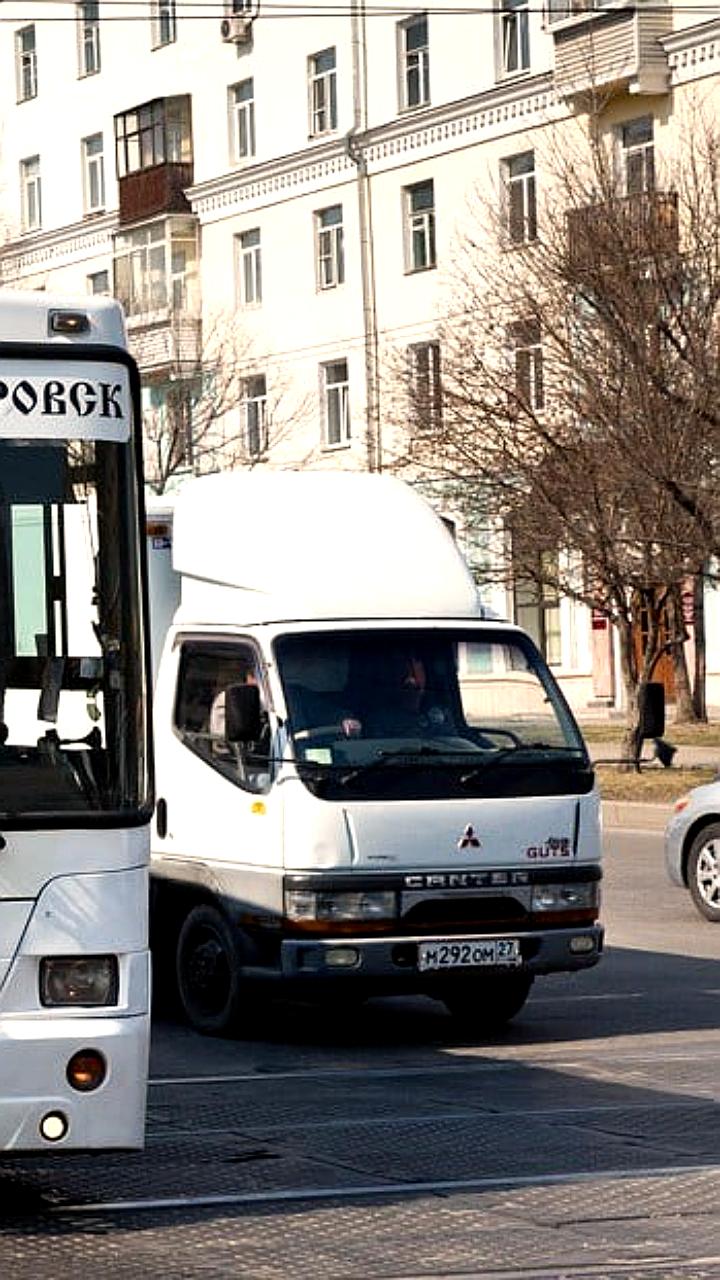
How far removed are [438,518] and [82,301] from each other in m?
5.96

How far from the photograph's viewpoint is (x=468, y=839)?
13375 mm

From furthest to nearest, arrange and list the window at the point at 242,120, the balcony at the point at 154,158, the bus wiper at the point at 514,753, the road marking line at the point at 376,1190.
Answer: the balcony at the point at 154,158 → the window at the point at 242,120 → the bus wiper at the point at 514,753 → the road marking line at the point at 376,1190

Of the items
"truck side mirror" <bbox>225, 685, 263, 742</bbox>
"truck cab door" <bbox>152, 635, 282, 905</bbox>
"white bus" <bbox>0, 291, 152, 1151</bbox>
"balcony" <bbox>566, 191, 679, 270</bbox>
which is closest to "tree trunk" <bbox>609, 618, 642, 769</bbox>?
"balcony" <bbox>566, 191, 679, 270</bbox>

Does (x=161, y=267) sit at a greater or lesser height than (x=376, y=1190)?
greater

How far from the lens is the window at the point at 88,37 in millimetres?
64000

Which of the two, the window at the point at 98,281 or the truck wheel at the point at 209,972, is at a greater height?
the window at the point at 98,281

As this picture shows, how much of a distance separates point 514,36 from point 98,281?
16.3 m

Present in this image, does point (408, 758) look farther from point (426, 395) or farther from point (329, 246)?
point (329, 246)

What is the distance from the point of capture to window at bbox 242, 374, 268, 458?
5794cm

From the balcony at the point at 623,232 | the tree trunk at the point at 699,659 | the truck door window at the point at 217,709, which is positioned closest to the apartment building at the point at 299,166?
the tree trunk at the point at 699,659

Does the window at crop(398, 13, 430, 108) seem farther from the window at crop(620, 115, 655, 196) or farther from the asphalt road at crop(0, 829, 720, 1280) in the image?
the asphalt road at crop(0, 829, 720, 1280)

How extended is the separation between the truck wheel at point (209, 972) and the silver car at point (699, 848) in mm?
5509

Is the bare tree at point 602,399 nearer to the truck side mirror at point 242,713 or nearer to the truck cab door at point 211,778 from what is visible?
the truck cab door at point 211,778

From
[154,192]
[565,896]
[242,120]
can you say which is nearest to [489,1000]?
[565,896]
